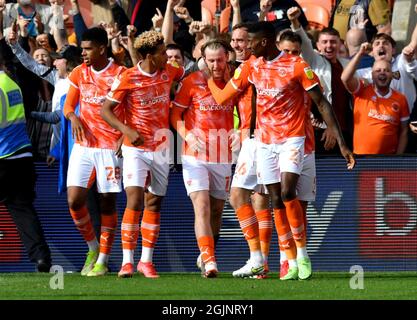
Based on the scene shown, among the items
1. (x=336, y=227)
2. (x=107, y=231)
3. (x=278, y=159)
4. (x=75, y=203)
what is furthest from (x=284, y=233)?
(x=75, y=203)

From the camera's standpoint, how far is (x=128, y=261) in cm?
1359

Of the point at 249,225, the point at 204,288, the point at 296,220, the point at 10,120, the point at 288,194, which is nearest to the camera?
the point at 204,288

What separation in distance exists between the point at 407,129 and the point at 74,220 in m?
4.12

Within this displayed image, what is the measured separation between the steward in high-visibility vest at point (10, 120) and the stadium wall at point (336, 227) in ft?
2.52

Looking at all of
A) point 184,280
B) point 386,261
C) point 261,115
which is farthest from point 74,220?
point 386,261

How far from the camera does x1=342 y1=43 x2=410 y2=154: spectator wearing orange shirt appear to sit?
50.1 feet

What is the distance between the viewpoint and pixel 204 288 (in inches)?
484

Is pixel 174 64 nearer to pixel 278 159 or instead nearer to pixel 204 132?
pixel 204 132

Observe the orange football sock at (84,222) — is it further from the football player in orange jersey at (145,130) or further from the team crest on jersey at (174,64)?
the team crest on jersey at (174,64)

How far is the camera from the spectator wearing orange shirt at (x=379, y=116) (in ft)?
50.1

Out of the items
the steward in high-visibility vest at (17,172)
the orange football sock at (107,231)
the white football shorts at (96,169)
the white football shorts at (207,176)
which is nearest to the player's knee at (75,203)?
the white football shorts at (96,169)

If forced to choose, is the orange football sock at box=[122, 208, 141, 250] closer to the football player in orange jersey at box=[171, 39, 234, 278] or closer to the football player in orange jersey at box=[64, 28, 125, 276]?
the football player in orange jersey at box=[64, 28, 125, 276]

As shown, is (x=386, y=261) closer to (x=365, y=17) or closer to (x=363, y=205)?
(x=363, y=205)

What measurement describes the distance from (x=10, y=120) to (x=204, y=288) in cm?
352
